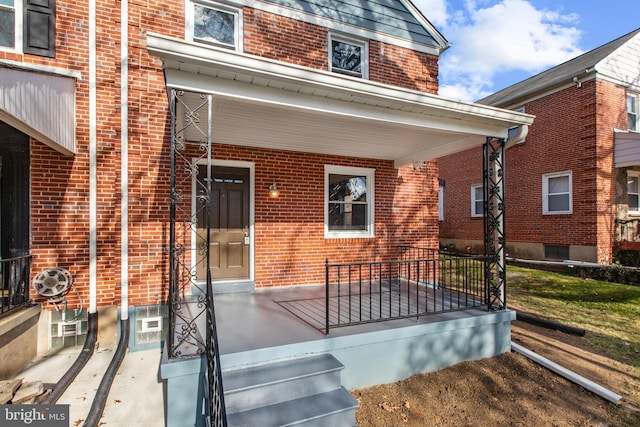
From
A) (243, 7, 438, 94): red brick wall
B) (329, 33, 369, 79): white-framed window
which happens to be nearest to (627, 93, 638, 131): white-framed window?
(243, 7, 438, 94): red brick wall

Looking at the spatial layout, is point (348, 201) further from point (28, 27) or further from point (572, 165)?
point (572, 165)

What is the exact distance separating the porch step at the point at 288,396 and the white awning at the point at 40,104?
136 inches

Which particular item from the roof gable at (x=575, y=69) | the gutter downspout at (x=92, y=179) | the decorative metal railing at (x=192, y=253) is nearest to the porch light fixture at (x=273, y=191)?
the decorative metal railing at (x=192, y=253)

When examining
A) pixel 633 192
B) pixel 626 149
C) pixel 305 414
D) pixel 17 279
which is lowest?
pixel 305 414

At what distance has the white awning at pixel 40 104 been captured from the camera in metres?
3.35

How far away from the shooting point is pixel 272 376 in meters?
3.14

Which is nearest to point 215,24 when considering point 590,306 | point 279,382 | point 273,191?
point 273,191

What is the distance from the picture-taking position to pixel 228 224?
600 cm

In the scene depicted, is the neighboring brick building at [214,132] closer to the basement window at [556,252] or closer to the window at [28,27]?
the window at [28,27]

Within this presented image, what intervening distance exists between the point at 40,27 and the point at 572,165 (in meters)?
13.3

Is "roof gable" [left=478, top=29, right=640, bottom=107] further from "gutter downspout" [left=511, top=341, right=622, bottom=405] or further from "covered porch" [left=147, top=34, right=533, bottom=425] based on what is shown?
"gutter downspout" [left=511, top=341, right=622, bottom=405]

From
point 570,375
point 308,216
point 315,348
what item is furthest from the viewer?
point 308,216

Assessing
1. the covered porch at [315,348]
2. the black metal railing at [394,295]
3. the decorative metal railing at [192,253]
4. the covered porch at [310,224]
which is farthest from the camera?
the black metal railing at [394,295]

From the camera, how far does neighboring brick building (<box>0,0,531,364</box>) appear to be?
381cm
